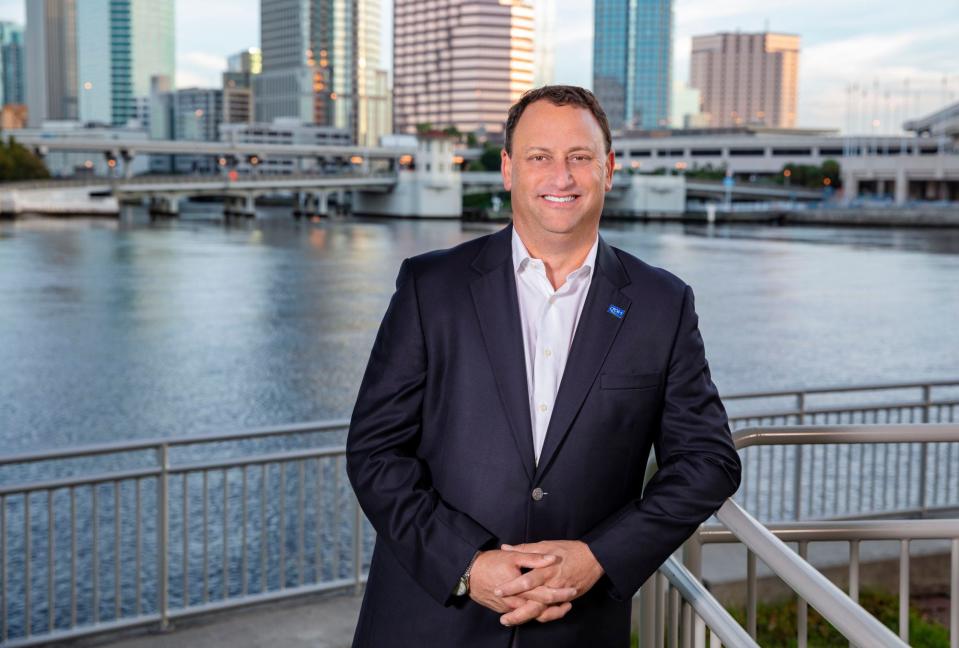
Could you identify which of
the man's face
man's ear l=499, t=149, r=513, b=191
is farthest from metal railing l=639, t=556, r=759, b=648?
man's ear l=499, t=149, r=513, b=191

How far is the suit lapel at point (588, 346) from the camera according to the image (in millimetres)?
2500

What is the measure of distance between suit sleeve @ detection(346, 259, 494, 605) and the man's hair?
40cm

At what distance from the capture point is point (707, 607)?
253cm

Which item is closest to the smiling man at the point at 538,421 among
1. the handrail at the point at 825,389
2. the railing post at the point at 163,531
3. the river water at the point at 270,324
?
the railing post at the point at 163,531

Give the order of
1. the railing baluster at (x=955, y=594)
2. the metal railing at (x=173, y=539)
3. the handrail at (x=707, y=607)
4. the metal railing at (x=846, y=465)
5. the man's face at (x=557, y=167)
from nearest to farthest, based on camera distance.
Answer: the handrail at (x=707, y=607)
the man's face at (x=557, y=167)
the railing baluster at (x=955, y=594)
the metal railing at (x=173, y=539)
the metal railing at (x=846, y=465)

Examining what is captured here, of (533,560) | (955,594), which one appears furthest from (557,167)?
(955,594)

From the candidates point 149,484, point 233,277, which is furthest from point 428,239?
point 149,484

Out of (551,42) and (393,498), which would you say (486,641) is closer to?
(393,498)

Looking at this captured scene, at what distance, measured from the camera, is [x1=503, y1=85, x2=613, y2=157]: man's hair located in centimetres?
259

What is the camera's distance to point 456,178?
10612cm

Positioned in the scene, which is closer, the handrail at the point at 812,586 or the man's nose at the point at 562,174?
the handrail at the point at 812,586

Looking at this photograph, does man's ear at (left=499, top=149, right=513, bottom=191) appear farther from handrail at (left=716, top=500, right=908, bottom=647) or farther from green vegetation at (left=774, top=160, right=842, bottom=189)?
green vegetation at (left=774, top=160, right=842, bottom=189)

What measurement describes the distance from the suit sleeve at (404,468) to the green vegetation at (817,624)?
3488 mm

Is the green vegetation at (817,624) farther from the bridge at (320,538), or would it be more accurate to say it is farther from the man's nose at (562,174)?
the man's nose at (562,174)
